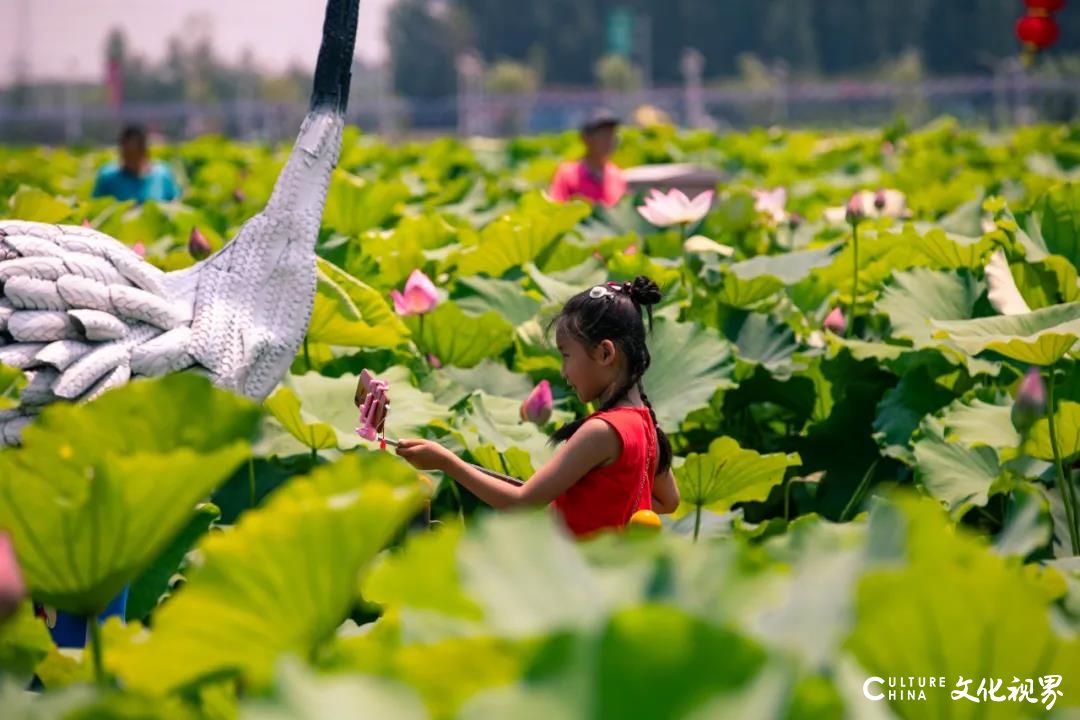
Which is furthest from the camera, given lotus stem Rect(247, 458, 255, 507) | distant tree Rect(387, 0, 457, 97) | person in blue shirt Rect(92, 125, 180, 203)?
distant tree Rect(387, 0, 457, 97)

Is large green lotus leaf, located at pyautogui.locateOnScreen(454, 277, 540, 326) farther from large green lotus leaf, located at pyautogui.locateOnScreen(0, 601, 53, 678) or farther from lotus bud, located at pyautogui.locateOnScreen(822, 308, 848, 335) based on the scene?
large green lotus leaf, located at pyautogui.locateOnScreen(0, 601, 53, 678)

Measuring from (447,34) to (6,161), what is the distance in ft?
199

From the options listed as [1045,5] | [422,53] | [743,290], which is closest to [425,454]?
[743,290]

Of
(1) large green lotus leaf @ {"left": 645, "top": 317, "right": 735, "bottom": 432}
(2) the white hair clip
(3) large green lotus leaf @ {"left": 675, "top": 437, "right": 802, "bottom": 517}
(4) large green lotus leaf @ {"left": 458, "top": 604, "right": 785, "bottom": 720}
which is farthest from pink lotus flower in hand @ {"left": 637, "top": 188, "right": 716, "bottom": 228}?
(4) large green lotus leaf @ {"left": 458, "top": 604, "right": 785, "bottom": 720}

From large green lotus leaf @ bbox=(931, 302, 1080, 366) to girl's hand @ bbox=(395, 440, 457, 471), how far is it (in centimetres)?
77

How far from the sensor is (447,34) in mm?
67500

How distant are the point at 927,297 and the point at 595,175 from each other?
3049mm

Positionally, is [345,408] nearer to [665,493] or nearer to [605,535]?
[665,493]

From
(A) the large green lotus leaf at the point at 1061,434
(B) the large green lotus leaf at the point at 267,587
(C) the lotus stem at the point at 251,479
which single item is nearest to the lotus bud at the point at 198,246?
(C) the lotus stem at the point at 251,479

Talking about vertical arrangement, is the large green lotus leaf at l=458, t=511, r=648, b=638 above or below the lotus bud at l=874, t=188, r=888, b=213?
above

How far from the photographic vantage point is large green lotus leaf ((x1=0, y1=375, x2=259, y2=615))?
1211 millimetres

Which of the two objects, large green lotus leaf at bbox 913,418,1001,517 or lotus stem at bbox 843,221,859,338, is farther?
lotus stem at bbox 843,221,859,338

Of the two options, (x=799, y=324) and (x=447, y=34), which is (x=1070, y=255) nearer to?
(x=799, y=324)

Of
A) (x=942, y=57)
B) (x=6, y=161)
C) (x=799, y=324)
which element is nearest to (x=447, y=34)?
(x=942, y=57)
